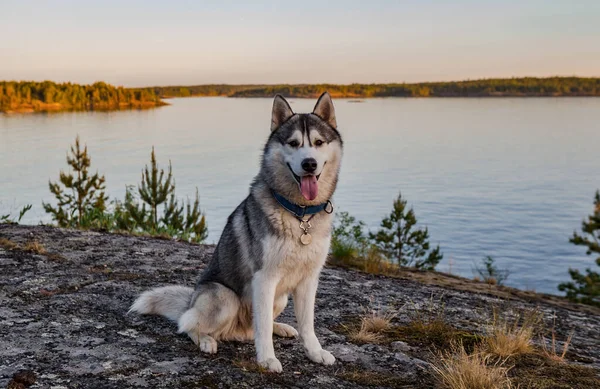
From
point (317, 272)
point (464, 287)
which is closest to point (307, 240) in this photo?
point (317, 272)

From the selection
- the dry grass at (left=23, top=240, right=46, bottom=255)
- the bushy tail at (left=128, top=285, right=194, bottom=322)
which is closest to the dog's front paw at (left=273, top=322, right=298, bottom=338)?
the bushy tail at (left=128, top=285, right=194, bottom=322)

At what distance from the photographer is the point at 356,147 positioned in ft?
295

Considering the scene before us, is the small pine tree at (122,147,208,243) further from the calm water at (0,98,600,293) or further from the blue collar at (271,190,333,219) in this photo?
the blue collar at (271,190,333,219)

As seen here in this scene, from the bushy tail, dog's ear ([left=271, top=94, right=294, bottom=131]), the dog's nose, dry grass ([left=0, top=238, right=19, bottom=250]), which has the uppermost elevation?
dog's ear ([left=271, top=94, right=294, bottom=131])

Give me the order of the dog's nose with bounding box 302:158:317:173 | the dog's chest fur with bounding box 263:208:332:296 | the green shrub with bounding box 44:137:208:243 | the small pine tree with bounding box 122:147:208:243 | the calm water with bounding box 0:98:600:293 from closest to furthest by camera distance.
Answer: the dog's nose with bounding box 302:158:317:173
the dog's chest fur with bounding box 263:208:332:296
the green shrub with bounding box 44:137:208:243
the small pine tree with bounding box 122:147:208:243
the calm water with bounding box 0:98:600:293

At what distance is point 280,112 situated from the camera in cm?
503

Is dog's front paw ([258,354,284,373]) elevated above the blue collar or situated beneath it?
situated beneath

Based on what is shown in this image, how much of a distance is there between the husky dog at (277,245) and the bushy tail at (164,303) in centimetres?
19

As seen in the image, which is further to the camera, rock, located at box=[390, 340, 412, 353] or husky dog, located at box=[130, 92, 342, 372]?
rock, located at box=[390, 340, 412, 353]

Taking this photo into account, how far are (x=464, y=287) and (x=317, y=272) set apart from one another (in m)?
5.02

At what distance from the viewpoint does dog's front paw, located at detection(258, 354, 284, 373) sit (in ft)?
15.1

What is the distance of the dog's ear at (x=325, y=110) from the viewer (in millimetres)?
5062

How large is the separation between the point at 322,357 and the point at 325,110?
2147 mm

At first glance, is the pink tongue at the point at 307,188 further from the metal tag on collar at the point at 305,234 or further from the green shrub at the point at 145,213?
the green shrub at the point at 145,213
